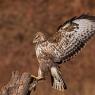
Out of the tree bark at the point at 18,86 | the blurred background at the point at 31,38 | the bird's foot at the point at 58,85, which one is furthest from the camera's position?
the blurred background at the point at 31,38

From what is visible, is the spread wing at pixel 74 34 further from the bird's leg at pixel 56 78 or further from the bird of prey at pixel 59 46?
the bird's leg at pixel 56 78

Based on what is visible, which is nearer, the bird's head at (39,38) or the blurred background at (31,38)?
the bird's head at (39,38)

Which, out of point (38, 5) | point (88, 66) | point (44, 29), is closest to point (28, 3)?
point (38, 5)

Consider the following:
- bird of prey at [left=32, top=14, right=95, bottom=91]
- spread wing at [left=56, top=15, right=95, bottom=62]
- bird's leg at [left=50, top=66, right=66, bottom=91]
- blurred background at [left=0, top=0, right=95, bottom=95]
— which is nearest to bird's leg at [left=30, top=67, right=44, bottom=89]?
bird of prey at [left=32, top=14, right=95, bottom=91]

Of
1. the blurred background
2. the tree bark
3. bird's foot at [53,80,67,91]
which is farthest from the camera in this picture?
the blurred background

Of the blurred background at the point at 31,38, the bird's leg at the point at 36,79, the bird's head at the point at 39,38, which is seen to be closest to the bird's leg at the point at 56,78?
the bird's leg at the point at 36,79

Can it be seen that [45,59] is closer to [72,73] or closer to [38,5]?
[72,73]

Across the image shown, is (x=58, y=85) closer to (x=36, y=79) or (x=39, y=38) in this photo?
(x=36, y=79)

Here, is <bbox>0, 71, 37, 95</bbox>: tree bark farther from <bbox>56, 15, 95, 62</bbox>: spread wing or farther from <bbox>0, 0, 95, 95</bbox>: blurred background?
<bbox>0, 0, 95, 95</bbox>: blurred background
